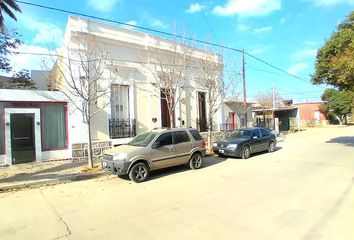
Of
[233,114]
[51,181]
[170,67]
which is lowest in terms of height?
[51,181]

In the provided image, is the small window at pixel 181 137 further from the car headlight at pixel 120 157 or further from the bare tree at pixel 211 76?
the bare tree at pixel 211 76

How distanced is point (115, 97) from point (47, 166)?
18.2ft

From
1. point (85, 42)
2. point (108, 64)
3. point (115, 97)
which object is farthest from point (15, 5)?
point (115, 97)

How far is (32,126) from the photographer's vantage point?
15.0 m

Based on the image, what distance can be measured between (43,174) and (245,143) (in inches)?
370

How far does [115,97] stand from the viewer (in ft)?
59.4

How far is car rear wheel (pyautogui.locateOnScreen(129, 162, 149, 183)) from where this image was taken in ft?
35.7

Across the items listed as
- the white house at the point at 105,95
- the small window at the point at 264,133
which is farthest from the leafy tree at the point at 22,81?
the small window at the point at 264,133

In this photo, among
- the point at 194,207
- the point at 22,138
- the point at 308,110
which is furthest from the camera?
the point at 308,110

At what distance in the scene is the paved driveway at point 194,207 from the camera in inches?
238

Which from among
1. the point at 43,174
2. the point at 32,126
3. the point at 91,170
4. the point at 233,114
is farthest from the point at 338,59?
the point at 32,126

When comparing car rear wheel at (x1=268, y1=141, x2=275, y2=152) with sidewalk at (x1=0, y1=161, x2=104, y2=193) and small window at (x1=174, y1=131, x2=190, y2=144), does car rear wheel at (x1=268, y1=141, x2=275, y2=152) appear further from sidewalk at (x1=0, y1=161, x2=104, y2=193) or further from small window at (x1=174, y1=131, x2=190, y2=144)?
sidewalk at (x1=0, y1=161, x2=104, y2=193)

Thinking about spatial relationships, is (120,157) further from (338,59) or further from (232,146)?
(338,59)

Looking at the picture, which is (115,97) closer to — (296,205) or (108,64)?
(108,64)
